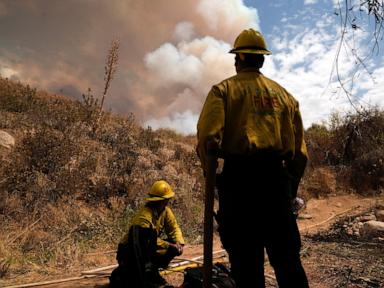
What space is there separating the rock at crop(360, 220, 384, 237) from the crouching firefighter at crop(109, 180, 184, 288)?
4059 millimetres

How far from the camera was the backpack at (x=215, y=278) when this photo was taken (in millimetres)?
3611

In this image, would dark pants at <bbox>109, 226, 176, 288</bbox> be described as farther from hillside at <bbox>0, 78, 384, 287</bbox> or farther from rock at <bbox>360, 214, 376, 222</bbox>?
rock at <bbox>360, 214, 376, 222</bbox>

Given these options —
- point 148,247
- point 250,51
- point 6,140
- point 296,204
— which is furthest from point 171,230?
point 6,140

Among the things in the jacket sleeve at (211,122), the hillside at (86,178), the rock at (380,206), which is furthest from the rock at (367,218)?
the jacket sleeve at (211,122)

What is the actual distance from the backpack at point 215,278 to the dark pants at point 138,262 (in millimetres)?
571

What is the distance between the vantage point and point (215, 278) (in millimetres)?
3686

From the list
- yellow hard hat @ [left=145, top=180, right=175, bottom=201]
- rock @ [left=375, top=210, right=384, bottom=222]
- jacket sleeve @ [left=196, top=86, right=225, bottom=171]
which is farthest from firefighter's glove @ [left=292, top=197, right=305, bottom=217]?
rock @ [left=375, top=210, right=384, bottom=222]

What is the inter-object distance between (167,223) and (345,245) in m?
3.34

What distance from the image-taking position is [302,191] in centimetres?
1167

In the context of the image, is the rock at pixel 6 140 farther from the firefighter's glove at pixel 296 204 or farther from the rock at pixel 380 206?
the rock at pixel 380 206

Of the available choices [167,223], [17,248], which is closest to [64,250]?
[17,248]

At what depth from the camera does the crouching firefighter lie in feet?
14.3

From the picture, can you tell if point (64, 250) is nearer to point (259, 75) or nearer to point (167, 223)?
point (167, 223)

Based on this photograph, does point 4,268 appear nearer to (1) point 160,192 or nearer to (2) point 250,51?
(1) point 160,192
